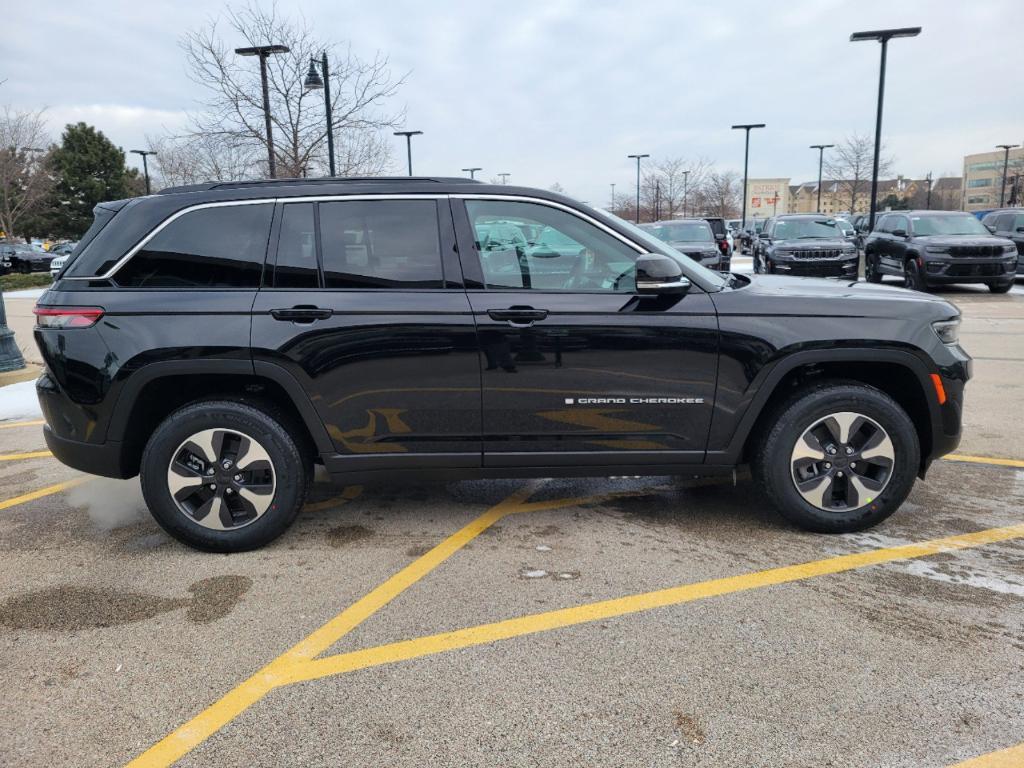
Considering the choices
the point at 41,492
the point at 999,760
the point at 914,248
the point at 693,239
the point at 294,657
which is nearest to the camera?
the point at 999,760

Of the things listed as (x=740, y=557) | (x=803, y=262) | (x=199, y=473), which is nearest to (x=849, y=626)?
(x=740, y=557)

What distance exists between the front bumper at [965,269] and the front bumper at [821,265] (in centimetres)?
158

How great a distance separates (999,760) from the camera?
2.29 meters

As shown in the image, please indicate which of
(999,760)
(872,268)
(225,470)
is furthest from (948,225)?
(225,470)

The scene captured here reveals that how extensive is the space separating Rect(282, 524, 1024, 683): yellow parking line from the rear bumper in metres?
1.66

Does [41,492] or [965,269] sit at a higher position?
[965,269]

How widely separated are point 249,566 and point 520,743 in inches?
75.6

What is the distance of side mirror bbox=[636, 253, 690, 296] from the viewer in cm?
354

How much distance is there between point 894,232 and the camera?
1659 centimetres

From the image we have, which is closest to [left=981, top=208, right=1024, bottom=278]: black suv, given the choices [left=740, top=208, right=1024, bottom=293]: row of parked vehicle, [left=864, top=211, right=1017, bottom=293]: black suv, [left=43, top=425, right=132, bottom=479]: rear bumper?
[left=740, top=208, right=1024, bottom=293]: row of parked vehicle

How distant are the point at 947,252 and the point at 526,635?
1515cm

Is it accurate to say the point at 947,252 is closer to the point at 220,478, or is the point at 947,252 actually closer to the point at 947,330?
the point at 947,330

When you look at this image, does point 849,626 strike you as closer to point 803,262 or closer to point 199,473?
point 199,473

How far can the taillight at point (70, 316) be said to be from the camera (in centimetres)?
368
